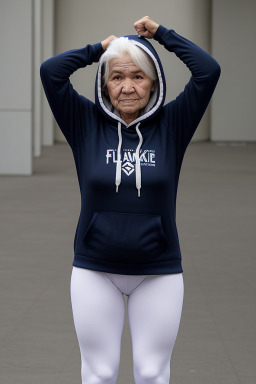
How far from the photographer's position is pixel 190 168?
687 inches

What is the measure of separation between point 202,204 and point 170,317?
28.5 ft

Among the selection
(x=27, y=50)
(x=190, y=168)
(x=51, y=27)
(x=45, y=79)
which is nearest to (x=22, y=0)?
(x=27, y=50)

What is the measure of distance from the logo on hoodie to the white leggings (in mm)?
410

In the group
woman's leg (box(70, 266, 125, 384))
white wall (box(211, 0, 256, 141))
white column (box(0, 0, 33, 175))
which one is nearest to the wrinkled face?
woman's leg (box(70, 266, 125, 384))

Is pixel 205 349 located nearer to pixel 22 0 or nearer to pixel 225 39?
pixel 22 0

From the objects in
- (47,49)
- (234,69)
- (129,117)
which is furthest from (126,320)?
(234,69)

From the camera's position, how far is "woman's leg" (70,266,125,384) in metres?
3.21

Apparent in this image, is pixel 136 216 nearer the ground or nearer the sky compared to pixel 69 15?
nearer the ground

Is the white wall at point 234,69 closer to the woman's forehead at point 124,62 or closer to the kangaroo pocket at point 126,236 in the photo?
the woman's forehead at point 124,62

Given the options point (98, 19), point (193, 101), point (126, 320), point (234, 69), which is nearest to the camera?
point (193, 101)

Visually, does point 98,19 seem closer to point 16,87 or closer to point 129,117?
point 16,87

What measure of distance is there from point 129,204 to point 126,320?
293cm

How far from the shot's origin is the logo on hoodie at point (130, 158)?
10.5ft

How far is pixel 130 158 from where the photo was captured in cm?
321
